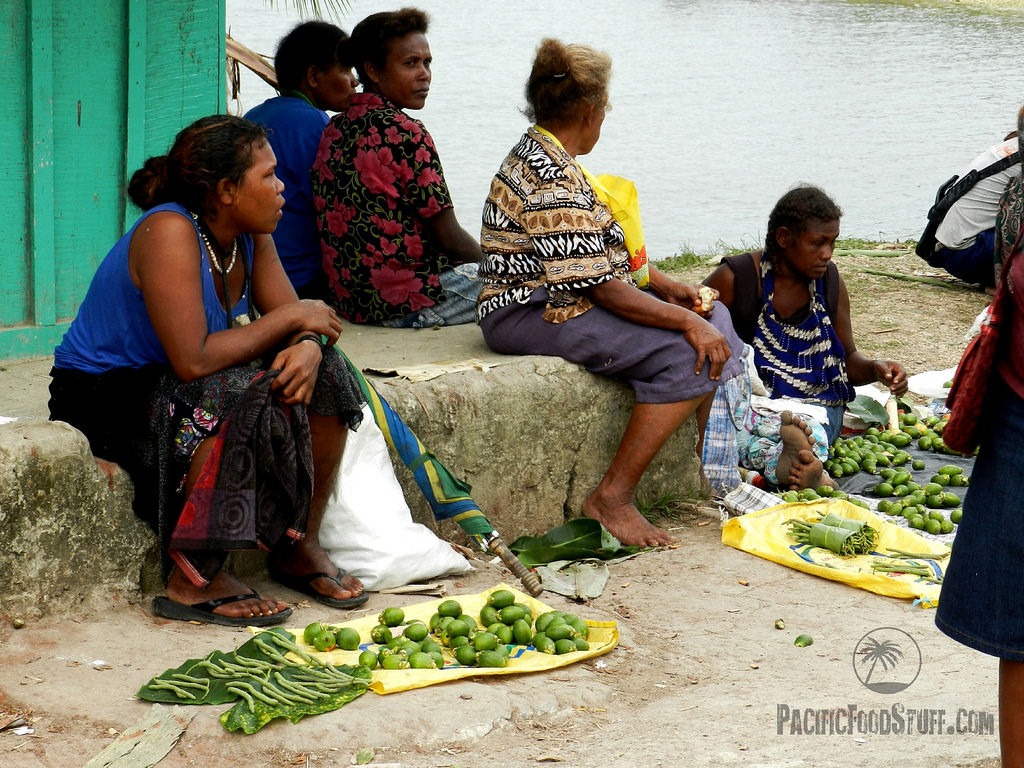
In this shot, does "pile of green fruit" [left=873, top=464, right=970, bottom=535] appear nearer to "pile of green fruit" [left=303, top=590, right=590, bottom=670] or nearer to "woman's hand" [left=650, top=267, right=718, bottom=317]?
"woman's hand" [left=650, top=267, right=718, bottom=317]

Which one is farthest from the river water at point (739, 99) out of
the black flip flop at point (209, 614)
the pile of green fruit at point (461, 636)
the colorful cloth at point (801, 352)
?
the pile of green fruit at point (461, 636)

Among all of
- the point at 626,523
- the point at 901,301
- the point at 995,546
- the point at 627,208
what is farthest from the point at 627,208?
the point at 901,301

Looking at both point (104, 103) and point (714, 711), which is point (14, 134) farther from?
point (714, 711)

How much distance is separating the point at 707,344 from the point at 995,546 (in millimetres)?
2208

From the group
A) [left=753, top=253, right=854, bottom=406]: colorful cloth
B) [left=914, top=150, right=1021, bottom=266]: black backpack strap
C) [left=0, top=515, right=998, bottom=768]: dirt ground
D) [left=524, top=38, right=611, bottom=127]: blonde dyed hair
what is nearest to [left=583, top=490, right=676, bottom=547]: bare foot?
[left=0, top=515, right=998, bottom=768]: dirt ground

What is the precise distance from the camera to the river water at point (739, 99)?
11977mm

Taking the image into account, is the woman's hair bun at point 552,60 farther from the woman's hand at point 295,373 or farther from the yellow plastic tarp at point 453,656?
the yellow plastic tarp at point 453,656

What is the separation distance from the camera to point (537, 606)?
11.9 ft

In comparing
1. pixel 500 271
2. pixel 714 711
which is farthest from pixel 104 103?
pixel 714 711

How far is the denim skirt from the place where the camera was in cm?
226

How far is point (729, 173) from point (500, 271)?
8.89 meters

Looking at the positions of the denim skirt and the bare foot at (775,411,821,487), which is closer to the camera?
the denim skirt

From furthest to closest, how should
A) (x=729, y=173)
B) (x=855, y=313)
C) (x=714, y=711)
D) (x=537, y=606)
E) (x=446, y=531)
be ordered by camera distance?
(x=729, y=173)
(x=855, y=313)
(x=446, y=531)
(x=537, y=606)
(x=714, y=711)

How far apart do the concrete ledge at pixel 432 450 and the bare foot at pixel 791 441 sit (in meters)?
0.36
